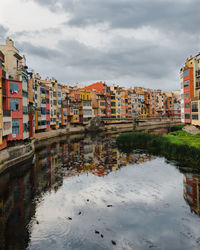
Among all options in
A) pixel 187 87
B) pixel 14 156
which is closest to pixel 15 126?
pixel 14 156

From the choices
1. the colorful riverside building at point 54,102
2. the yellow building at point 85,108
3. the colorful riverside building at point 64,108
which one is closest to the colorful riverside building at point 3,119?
the colorful riverside building at point 54,102

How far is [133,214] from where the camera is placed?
894 inches

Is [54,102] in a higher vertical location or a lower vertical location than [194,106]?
higher

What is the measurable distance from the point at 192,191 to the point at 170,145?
1947 cm

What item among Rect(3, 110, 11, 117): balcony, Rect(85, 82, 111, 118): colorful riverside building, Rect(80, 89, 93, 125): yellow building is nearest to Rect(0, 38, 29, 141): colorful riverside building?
Rect(3, 110, 11, 117): balcony

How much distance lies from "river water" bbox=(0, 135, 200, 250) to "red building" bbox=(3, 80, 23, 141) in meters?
8.66

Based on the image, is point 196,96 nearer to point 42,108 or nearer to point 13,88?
point 13,88

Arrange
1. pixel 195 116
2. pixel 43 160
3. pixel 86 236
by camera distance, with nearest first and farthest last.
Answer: pixel 86 236
pixel 43 160
pixel 195 116

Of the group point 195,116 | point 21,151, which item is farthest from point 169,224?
point 195,116

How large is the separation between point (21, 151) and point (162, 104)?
14915 centimetres

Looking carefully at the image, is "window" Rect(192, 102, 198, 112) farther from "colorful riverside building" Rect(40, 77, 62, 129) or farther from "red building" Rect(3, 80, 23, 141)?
"colorful riverside building" Rect(40, 77, 62, 129)

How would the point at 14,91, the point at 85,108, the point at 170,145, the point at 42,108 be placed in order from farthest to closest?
the point at 85,108, the point at 42,108, the point at 170,145, the point at 14,91

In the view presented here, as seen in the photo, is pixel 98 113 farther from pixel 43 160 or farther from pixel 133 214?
pixel 133 214

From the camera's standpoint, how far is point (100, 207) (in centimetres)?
2445
